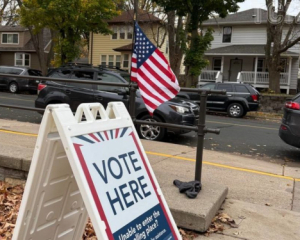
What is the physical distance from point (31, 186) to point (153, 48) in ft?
6.55

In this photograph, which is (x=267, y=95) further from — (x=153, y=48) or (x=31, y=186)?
(x=31, y=186)

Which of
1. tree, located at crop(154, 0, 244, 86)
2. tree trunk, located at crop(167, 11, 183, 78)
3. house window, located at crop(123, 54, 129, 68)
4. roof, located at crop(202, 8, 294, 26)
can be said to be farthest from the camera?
house window, located at crop(123, 54, 129, 68)

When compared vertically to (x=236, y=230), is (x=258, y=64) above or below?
above

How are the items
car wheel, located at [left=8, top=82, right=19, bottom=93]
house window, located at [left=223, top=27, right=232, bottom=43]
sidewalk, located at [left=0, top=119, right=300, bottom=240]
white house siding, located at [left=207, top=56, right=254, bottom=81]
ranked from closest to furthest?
sidewalk, located at [left=0, top=119, right=300, bottom=240] → car wheel, located at [left=8, top=82, right=19, bottom=93] → white house siding, located at [left=207, top=56, right=254, bottom=81] → house window, located at [left=223, top=27, right=232, bottom=43]

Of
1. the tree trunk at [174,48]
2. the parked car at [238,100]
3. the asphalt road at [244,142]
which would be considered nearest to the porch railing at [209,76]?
the tree trunk at [174,48]

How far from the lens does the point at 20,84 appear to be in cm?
2291

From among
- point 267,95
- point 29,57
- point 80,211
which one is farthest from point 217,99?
point 29,57

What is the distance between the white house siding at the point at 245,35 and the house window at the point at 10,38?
23.3 m

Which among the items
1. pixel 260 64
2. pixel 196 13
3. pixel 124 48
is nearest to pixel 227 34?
pixel 260 64

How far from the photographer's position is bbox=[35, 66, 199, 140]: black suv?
8.42m

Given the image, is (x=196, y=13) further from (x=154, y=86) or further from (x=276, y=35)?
(x=154, y=86)

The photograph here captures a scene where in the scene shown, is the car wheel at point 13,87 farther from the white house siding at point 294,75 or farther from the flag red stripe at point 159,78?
the white house siding at point 294,75

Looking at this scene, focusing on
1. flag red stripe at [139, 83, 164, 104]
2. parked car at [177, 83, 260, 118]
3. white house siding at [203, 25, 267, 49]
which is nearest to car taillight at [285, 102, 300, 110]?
flag red stripe at [139, 83, 164, 104]

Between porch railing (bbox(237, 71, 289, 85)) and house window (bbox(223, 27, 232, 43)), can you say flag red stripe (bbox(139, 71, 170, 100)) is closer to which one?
porch railing (bbox(237, 71, 289, 85))
